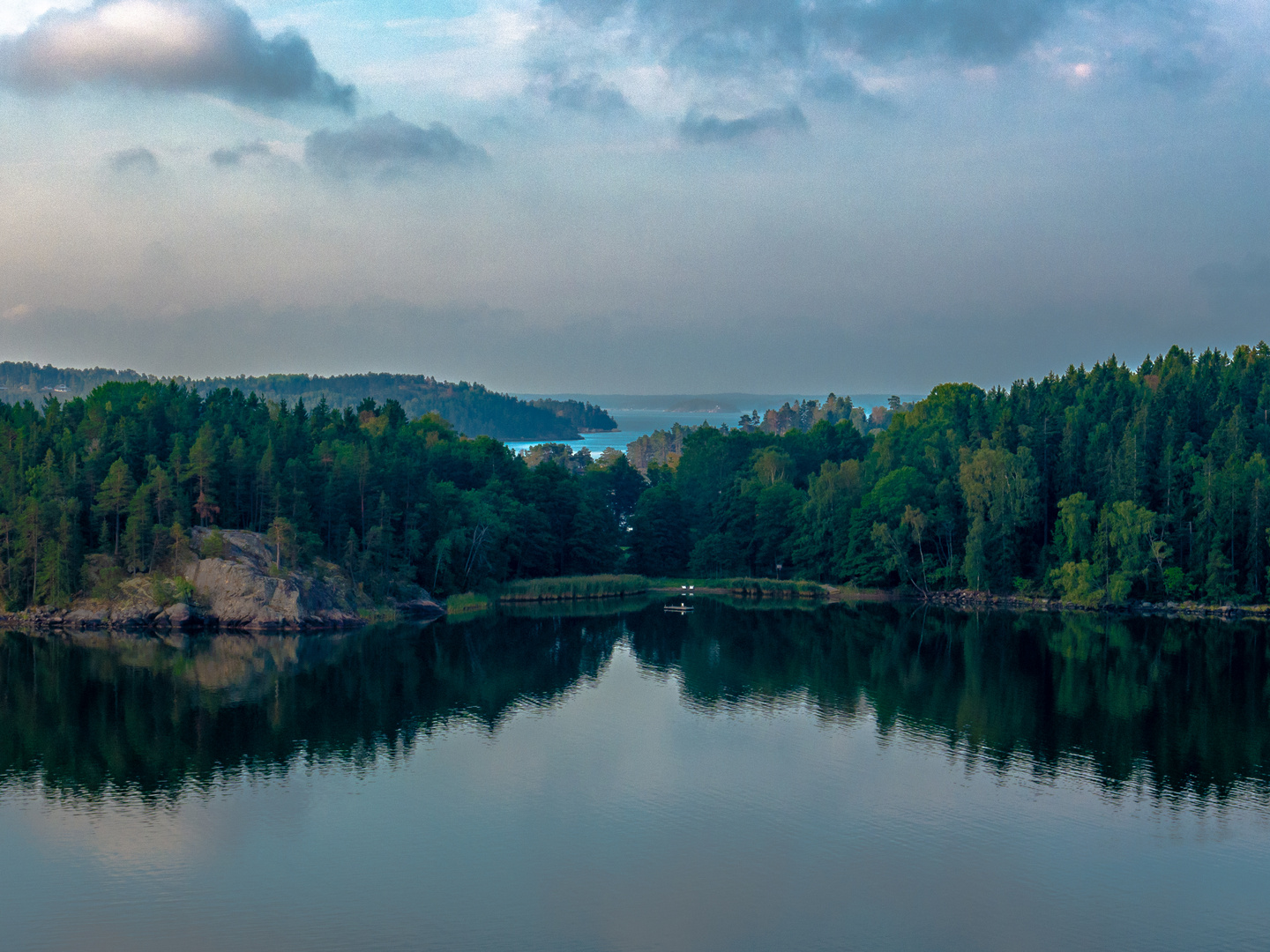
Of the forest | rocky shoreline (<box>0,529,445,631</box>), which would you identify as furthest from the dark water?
the forest

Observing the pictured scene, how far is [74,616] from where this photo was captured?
88.0 meters

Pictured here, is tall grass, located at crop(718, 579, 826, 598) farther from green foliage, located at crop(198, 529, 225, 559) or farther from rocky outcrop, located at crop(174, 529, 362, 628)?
green foliage, located at crop(198, 529, 225, 559)

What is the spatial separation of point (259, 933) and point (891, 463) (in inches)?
4186

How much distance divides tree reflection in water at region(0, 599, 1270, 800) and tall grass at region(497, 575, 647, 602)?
35.9 feet

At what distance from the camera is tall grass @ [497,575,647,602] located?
111625 millimetres

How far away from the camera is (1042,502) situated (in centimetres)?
11819

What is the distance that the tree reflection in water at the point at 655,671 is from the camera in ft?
171

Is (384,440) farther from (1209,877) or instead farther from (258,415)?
(1209,877)

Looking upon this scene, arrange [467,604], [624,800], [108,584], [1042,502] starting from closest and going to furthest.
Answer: [624,800], [108,584], [467,604], [1042,502]

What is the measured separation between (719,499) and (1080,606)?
153 ft

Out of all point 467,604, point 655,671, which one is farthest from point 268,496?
point 655,671

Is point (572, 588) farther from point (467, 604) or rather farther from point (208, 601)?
point (208, 601)

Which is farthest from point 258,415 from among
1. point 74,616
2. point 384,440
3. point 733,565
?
point 733,565

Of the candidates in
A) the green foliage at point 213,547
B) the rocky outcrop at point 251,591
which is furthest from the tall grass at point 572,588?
the green foliage at point 213,547
